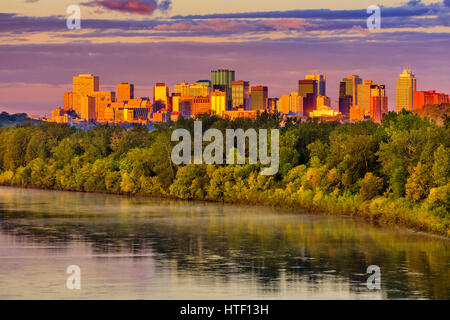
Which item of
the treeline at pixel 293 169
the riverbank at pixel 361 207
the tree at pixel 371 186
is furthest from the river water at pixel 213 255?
the tree at pixel 371 186

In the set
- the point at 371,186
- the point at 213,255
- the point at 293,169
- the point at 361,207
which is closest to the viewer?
the point at 213,255

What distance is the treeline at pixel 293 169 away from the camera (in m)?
68.8

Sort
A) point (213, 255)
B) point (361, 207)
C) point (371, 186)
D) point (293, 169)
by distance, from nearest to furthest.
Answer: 1. point (213, 255)
2. point (371, 186)
3. point (361, 207)
4. point (293, 169)

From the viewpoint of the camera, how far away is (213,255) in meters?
57.7

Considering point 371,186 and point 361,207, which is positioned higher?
point 371,186

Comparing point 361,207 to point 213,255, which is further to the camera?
point 361,207

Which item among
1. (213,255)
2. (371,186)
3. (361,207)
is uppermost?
(371,186)

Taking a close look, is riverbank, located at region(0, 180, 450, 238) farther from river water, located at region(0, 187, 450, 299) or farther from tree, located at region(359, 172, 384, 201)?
river water, located at region(0, 187, 450, 299)

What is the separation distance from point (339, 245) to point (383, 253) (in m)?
4.75

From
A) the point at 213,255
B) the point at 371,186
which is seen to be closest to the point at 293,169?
the point at 371,186

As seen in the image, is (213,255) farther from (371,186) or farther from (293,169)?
(293,169)

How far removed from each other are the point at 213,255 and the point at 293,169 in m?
33.6
